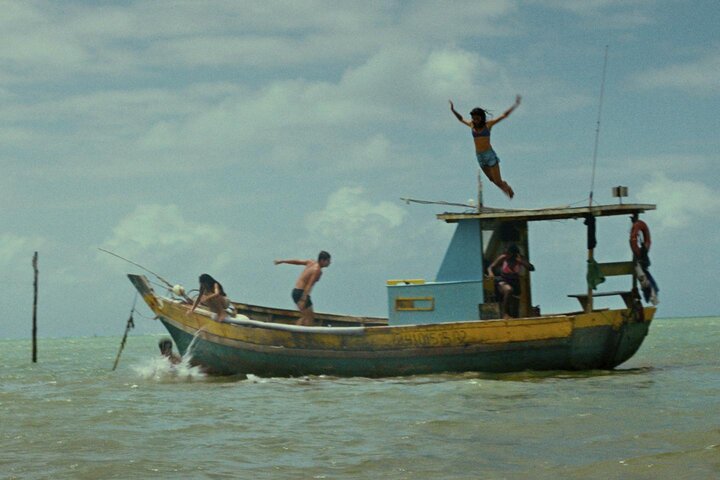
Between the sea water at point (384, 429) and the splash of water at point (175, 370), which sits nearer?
the sea water at point (384, 429)

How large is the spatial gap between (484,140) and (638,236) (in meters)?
2.90

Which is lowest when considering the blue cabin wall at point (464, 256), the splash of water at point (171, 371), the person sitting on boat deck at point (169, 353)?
the splash of water at point (171, 371)

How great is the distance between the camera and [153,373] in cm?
1898

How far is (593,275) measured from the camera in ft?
48.9

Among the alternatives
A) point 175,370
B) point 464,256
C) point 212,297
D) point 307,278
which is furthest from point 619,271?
point 175,370

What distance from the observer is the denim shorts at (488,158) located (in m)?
15.4

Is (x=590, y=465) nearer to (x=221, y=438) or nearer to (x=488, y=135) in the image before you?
(x=221, y=438)

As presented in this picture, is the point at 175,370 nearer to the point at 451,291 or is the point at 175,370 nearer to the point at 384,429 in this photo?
the point at 451,291

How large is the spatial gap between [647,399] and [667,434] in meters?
2.63

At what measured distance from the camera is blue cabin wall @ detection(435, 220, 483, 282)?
15484mm

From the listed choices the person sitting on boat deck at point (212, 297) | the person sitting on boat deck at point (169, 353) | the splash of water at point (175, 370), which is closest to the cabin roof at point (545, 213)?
the person sitting on boat deck at point (212, 297)

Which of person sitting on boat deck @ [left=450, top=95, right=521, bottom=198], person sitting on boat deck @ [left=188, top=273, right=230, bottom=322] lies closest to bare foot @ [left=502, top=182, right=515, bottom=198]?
person sitting on boat deck @ [left=450, top=95, right=521, bottom=198]

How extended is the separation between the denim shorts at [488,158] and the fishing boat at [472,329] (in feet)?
2.50

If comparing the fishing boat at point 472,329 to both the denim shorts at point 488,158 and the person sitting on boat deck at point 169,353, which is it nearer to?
the denim shorts at point 488,158
